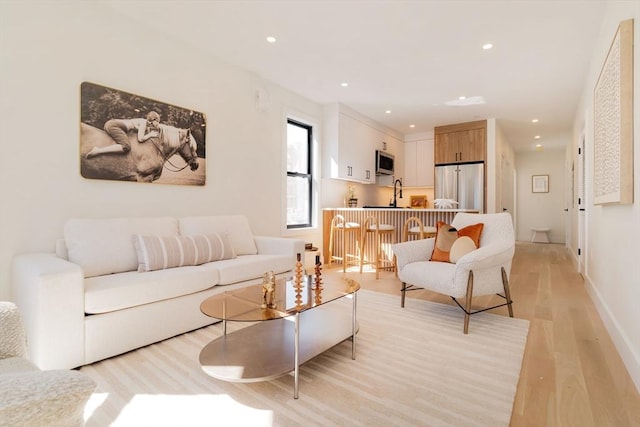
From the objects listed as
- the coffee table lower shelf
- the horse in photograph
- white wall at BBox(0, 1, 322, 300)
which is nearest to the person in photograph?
the horse in photograph

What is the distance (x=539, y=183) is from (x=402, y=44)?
26.0 feet

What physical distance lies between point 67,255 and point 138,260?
1.56 feet

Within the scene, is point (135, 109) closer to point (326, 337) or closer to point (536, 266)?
point (326, 337)

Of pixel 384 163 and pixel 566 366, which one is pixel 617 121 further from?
pixel 384 163

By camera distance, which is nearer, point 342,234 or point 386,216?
point 386,216

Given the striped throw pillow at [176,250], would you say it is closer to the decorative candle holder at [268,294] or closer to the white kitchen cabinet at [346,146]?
the decorative candle holder at [268,294]

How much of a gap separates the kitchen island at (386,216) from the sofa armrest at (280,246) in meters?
1.65

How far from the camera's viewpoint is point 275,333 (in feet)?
7.00

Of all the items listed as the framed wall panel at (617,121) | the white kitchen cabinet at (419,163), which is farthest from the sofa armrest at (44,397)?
the white kitchen cabinet at (419,163)

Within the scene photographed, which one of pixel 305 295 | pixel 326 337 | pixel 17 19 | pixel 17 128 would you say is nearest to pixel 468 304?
pixel 326 337

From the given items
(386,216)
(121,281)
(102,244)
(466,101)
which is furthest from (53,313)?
(466,101)

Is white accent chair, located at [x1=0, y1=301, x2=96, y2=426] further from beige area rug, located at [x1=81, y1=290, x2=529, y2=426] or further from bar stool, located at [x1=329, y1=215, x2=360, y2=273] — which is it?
bar stool, located at [x1=329, y1=215, x2=360, y2=273]

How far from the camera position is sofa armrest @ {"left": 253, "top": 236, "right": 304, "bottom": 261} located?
3422 millimetres

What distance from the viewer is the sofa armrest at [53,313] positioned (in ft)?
5.63
